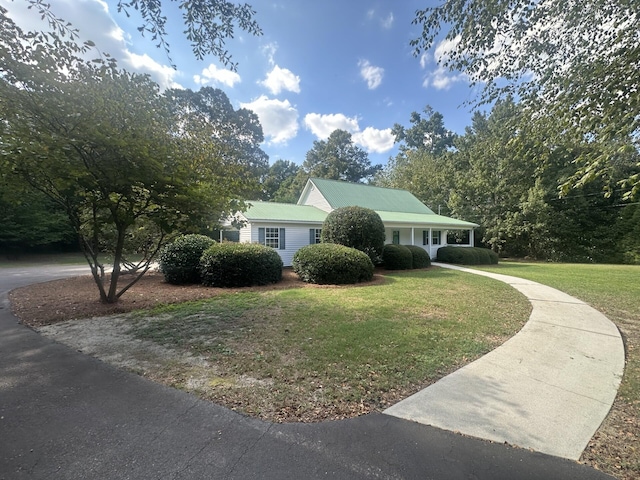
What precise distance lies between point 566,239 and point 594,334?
23.5m

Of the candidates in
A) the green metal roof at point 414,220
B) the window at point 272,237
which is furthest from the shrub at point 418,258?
the window at point 272,237

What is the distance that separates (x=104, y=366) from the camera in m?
3.83

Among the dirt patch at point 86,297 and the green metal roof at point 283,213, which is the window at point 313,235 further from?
the dirt patch at point 86,297

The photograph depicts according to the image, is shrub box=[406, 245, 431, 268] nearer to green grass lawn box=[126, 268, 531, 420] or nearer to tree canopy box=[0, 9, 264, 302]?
green grass lawn box=[126, 268, 531, 420]

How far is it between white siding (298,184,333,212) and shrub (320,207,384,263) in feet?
17.0

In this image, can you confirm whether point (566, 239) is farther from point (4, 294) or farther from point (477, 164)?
point (4, 294)

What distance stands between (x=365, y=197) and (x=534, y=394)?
1854cm

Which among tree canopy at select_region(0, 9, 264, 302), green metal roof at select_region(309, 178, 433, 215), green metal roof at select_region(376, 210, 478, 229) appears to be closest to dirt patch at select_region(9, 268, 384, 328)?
tree canopy at select_region(0, 9, 264, 302)

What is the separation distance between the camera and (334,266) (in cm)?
1077

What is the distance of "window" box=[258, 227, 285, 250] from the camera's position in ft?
49.3

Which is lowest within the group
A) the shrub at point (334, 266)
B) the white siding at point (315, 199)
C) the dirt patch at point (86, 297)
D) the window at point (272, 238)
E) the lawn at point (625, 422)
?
the lawn at point (625, 422)

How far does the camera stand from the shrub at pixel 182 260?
1047 centimetres

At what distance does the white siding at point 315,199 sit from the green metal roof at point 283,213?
0.58 m

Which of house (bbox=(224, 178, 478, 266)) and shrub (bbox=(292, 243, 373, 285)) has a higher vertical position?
house (bbox=(224, 178, 478, 266))
